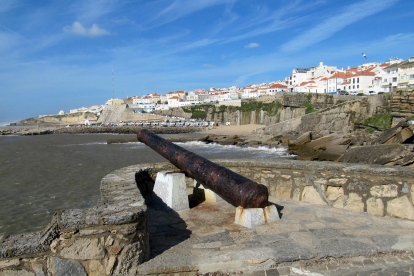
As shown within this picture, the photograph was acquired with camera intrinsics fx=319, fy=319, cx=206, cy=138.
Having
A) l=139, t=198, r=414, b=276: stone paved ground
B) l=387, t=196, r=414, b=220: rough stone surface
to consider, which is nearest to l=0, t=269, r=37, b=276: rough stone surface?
l=139, t=198, r=414, b=276: stone paved ground

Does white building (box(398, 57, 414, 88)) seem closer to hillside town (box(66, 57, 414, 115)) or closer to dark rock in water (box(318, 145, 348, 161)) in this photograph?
hillside town (box(66, 57, 414, 115))

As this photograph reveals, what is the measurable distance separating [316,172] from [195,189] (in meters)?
1.78

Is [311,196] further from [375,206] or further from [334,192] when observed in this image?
[375,206]

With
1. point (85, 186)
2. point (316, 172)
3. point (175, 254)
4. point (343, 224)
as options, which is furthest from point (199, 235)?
point (85, 186)

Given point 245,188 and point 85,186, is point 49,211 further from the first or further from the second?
point 245,188

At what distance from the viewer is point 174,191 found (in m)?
4.23

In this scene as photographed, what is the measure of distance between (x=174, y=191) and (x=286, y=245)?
5.59 feet

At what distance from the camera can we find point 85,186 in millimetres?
12844

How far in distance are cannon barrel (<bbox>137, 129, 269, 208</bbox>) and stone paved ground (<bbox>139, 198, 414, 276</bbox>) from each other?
324 millimetres

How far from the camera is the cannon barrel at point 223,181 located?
3480 mm

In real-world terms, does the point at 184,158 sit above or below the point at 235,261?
above

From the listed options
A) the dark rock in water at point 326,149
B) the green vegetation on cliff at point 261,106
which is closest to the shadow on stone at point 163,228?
the dark rock in water at point 326,149

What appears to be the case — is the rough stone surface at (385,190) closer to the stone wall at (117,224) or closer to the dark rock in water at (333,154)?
the stone wall at (117,224)

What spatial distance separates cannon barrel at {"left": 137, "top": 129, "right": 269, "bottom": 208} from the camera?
348 centimetres
